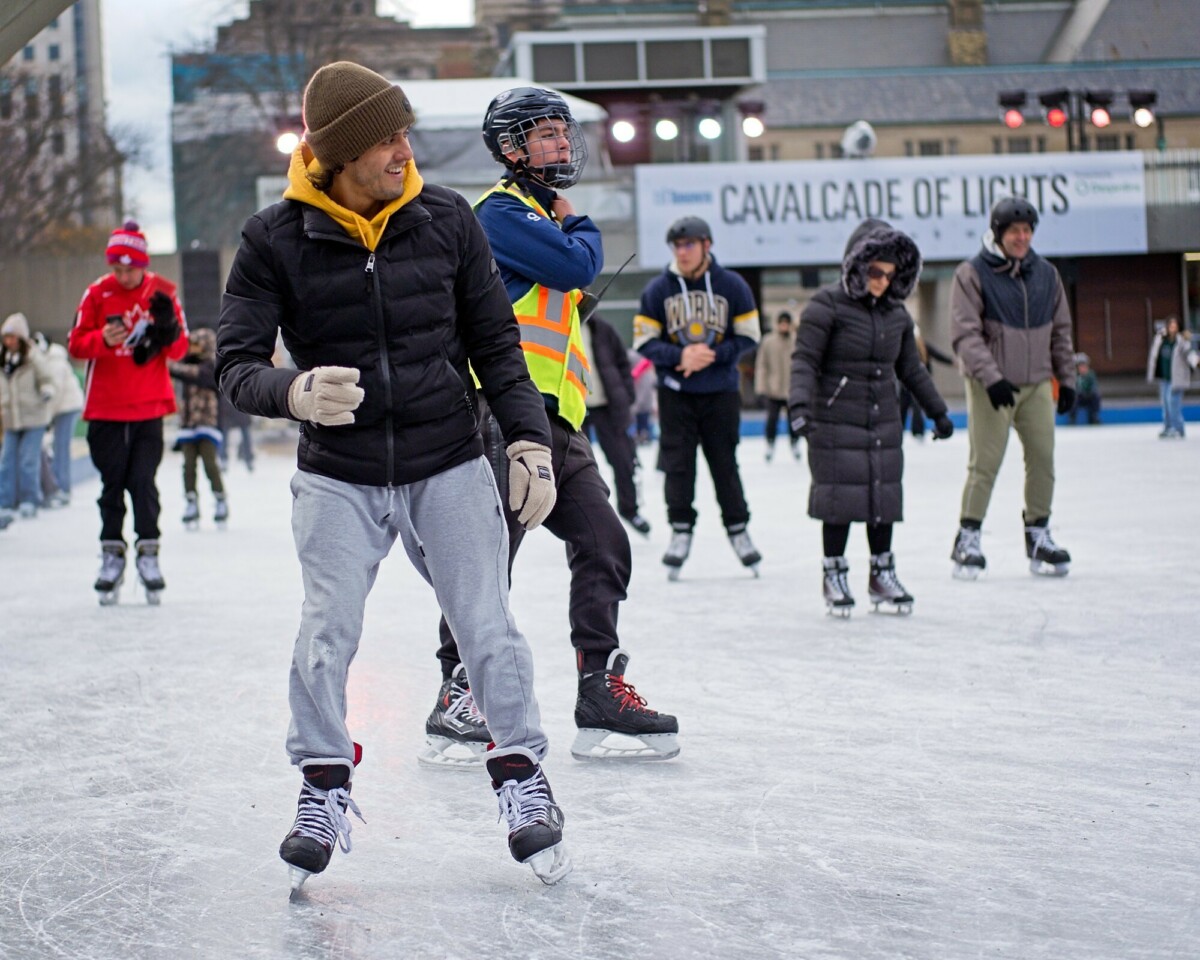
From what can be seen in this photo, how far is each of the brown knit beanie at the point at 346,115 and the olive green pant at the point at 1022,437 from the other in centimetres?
482

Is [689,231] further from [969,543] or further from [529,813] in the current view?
[529,813]

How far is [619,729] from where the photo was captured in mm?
4102

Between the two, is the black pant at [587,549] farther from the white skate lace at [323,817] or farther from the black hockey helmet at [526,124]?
the white skate lace at [323,817]

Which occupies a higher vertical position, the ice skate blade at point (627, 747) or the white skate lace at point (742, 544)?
the white skate lace at point (742, 544)

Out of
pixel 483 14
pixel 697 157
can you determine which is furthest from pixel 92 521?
pixel 483 14

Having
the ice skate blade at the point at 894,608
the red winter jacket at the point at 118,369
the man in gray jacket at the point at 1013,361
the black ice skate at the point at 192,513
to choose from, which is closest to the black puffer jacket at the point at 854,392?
the ice skate blade at the point at 894,608

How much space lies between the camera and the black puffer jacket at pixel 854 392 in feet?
20.6

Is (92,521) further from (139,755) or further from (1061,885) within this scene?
(1061,885)

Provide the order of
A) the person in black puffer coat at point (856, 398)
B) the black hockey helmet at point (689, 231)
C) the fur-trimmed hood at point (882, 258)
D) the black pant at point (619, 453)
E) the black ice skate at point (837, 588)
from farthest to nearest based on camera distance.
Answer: the black pant at point (619, 453) < the black hockey helmet at point (689, 231) < the black ice skate at point (837, 588) < the person in black puffer coat at point (856, 398) < the fur-trimmed hood at point (882, 258)

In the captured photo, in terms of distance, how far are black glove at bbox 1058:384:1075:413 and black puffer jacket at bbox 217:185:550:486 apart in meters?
4.60

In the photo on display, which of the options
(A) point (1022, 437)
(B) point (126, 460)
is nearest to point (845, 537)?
(A) point (1022, 437)

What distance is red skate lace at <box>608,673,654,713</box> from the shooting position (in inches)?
162

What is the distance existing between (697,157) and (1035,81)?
54.2 feet

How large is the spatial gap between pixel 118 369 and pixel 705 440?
2532 millimetres
